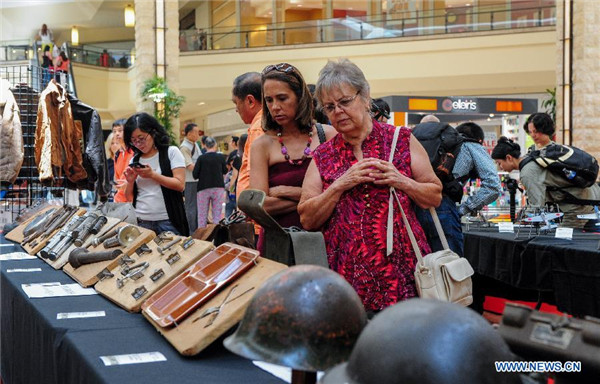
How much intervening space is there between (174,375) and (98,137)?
164 inches

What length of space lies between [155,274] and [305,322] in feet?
4.42

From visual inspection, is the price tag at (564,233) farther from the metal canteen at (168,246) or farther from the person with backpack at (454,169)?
the metal canteen at (168,246)

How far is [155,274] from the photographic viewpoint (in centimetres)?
236

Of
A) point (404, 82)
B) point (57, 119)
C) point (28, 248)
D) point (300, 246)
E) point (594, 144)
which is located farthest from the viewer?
point (404, 82)

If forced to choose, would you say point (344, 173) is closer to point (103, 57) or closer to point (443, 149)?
point (443, 149)

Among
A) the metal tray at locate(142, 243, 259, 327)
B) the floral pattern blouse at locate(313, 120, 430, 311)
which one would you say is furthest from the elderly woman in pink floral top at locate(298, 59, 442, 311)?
the metal tray at locate(142, 243, 259, 327)

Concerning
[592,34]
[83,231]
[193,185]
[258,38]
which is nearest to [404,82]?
[258,38]

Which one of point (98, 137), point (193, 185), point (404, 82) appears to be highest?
point (404, 82)

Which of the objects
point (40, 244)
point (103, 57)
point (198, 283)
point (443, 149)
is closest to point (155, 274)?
point (198, 283)

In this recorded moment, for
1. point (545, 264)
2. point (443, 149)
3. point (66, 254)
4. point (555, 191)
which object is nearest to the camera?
point (66, 254)

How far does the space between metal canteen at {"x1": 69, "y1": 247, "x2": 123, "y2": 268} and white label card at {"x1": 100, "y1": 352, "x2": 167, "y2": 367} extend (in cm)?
127

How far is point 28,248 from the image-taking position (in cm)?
438

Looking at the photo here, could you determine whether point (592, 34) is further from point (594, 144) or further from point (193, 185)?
point (193, 185)

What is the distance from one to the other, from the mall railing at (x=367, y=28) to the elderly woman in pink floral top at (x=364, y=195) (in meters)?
18.3
